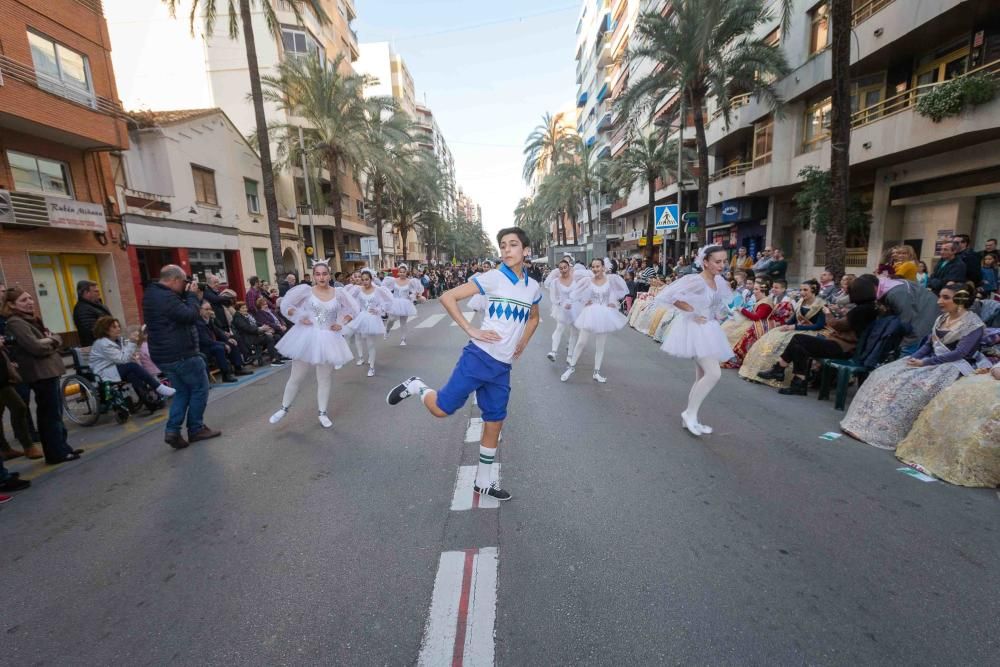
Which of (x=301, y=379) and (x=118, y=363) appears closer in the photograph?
(x=301, y=379)

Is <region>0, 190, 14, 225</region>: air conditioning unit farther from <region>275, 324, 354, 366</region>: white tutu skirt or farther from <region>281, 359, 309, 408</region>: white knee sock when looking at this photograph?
<region>281, 359, 309, 408</region>: white knee sock

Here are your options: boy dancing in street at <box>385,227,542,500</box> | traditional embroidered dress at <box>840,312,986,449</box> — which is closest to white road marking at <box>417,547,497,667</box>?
boy dancing in street at <box>385,227,542,500</box>

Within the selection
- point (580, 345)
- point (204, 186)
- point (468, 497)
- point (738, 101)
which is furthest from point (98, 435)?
point (738, 101)

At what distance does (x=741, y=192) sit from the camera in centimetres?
2300

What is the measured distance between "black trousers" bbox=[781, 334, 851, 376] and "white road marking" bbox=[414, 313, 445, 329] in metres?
10.9

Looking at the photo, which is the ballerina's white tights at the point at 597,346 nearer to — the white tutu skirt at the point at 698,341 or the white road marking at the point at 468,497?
the white tutu skirt at the point at 698,341

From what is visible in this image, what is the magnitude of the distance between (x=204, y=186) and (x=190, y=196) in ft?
4.90

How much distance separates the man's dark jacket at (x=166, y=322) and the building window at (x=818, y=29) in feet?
73.3

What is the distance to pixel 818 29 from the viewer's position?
17797mm

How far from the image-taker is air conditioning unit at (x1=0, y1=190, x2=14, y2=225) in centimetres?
1152

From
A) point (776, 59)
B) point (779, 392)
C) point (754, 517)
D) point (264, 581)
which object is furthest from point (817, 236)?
point (264, 581)

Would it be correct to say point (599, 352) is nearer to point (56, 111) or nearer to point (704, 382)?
point (704, 382)

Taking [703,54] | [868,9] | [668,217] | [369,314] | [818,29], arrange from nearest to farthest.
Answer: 1. [369,314]
2. [668,217]
3. [868,9]
4. [703,54]
5. [818,29]

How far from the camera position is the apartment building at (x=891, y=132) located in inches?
484
